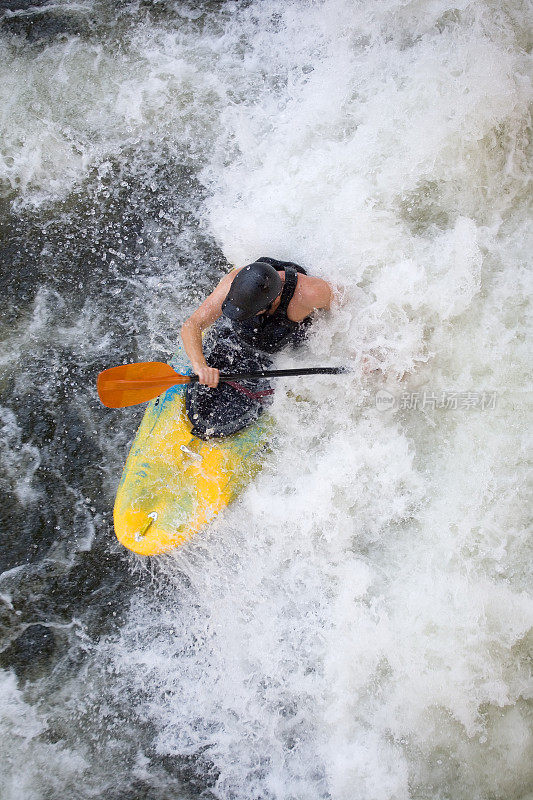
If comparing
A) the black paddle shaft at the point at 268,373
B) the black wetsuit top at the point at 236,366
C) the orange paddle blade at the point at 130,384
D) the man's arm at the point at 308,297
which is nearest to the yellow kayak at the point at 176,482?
the black wetsuit top at the point at 236,366

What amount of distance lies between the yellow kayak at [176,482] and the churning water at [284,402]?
234 millimetres

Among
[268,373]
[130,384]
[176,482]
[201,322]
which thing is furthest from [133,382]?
[268,373]

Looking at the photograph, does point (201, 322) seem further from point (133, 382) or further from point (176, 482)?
point (176, 482)

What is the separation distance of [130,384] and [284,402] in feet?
3.01

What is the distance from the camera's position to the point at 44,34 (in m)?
3.89

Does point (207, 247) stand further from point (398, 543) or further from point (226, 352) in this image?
point (398, 543)

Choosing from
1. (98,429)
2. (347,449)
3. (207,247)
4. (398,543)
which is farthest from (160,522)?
(207,247)

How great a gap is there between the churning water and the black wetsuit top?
262mm

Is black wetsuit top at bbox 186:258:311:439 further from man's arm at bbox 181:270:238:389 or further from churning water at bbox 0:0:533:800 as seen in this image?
churning water at bbox 0:0:533:800

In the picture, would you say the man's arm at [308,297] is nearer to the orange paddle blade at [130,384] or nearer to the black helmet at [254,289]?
the black helmet at [254,289]

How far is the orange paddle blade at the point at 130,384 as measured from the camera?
2.90m

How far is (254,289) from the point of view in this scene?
2396 millimetres

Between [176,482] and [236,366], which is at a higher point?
[236,366]

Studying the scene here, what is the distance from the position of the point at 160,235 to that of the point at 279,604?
2565 millimetres
